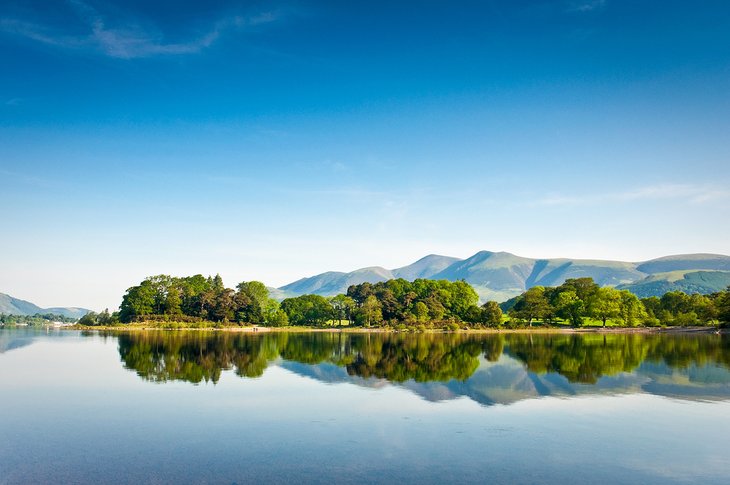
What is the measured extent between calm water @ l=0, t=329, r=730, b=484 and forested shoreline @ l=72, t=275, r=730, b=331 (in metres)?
87.2

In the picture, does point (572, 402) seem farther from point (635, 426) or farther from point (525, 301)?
point (525, 301)

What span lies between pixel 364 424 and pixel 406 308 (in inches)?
4353

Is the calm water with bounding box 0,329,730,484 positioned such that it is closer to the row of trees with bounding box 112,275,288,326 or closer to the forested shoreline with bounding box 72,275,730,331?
Answer: the forested shoreline with bounding box 72,275,730,331

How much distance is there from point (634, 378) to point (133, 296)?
129120 millimetres

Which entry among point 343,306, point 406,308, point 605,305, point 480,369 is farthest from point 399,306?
point 480,369

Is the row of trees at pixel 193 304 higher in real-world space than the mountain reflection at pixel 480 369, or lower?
higher

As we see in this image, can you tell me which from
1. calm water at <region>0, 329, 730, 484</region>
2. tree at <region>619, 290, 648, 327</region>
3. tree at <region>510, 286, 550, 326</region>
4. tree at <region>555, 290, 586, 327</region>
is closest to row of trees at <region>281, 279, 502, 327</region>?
tree at <region>510, 286, 550, 326</region>

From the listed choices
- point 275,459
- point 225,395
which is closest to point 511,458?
point 275,459

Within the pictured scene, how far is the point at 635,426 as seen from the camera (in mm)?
21109

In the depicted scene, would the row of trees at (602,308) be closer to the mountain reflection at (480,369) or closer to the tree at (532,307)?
the tree at (532,307)

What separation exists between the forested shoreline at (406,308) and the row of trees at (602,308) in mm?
251

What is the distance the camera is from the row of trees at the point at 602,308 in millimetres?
122250

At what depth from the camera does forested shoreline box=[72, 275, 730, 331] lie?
124625 millimetres

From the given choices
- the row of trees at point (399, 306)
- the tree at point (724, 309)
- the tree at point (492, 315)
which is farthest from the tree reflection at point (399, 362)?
the row of trees at point (399, 306)
